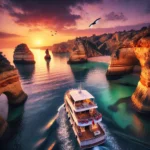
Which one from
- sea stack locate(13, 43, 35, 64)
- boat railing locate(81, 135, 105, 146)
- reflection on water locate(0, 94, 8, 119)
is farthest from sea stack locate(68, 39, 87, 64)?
boat railing locate(81, 135, 105, 146)

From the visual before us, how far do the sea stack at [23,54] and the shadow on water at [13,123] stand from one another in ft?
226

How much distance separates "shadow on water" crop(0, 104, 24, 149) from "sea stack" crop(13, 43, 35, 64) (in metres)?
68.9

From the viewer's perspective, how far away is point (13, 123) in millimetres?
20250

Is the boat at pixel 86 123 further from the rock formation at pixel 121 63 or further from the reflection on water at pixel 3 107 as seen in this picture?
the rock formation at pixel 121 63

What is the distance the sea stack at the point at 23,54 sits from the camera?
87.6 metres

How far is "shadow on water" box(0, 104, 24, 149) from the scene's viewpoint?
16269 millimetres

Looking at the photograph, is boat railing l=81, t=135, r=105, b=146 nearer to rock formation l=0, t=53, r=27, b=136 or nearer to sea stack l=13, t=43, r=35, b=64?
rock formation l=0, t=53, r=27, b=136

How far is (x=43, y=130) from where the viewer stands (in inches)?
714

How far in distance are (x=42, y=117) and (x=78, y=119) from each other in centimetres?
873

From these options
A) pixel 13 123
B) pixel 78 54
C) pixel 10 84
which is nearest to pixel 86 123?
pixel 13 123

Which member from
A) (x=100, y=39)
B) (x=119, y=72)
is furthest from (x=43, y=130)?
(x=100, y=39)

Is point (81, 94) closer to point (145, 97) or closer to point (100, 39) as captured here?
point (145, 97)

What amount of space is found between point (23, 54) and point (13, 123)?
76443 mm

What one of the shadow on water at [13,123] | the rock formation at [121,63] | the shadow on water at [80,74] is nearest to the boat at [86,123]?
the shadow on water at [13,123]
